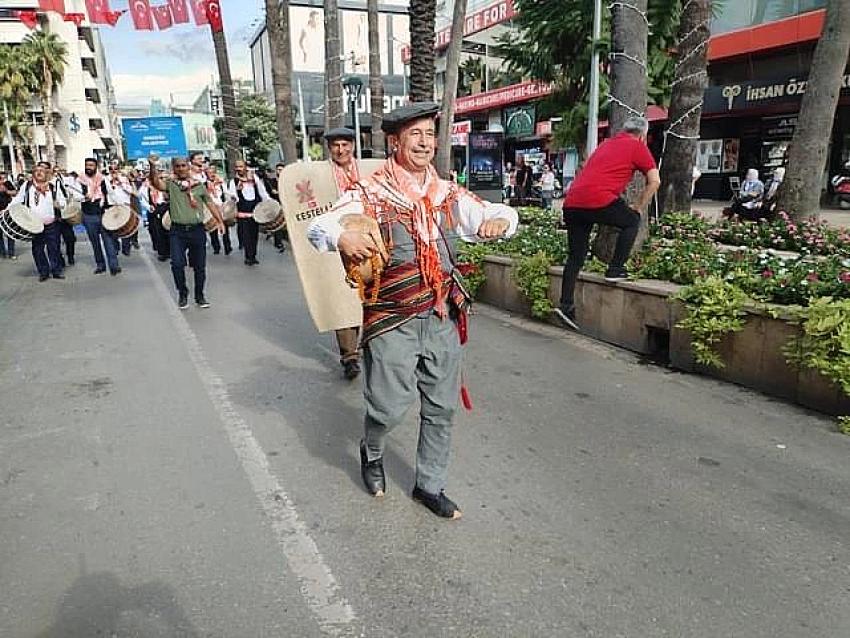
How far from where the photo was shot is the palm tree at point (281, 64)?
1752 cm

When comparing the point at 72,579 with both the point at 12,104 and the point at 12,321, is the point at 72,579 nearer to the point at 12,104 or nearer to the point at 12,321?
the point at 12,321

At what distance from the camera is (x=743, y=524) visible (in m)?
3.27

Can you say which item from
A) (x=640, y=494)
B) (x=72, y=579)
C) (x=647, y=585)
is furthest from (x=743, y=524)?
(x=72, y=579)

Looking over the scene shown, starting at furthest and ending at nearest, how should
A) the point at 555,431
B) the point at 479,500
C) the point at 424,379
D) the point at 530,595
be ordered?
the point at 555,431, the point at 479,500, the point at 424,379, the point at 530,595

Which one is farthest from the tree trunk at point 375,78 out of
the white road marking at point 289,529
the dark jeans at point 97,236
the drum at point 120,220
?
the white road marking at point 289,529

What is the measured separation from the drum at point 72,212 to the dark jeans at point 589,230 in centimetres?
917

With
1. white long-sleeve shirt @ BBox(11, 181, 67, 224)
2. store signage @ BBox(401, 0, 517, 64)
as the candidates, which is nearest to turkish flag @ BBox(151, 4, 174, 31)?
white long-sleeve shirt @ BBox(11, 181, 67, 224)

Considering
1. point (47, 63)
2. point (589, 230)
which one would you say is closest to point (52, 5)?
point (589, 230)

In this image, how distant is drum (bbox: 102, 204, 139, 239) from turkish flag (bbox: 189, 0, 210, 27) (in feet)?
21.9

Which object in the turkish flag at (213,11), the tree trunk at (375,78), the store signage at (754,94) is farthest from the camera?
the tree trunk at (375,78)

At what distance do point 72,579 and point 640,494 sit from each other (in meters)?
2.62

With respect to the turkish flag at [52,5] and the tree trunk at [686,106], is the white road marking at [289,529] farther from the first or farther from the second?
the turkish flag at [52,5]

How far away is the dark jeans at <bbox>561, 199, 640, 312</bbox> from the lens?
6.12 m

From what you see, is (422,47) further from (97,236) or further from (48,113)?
(48,113)
